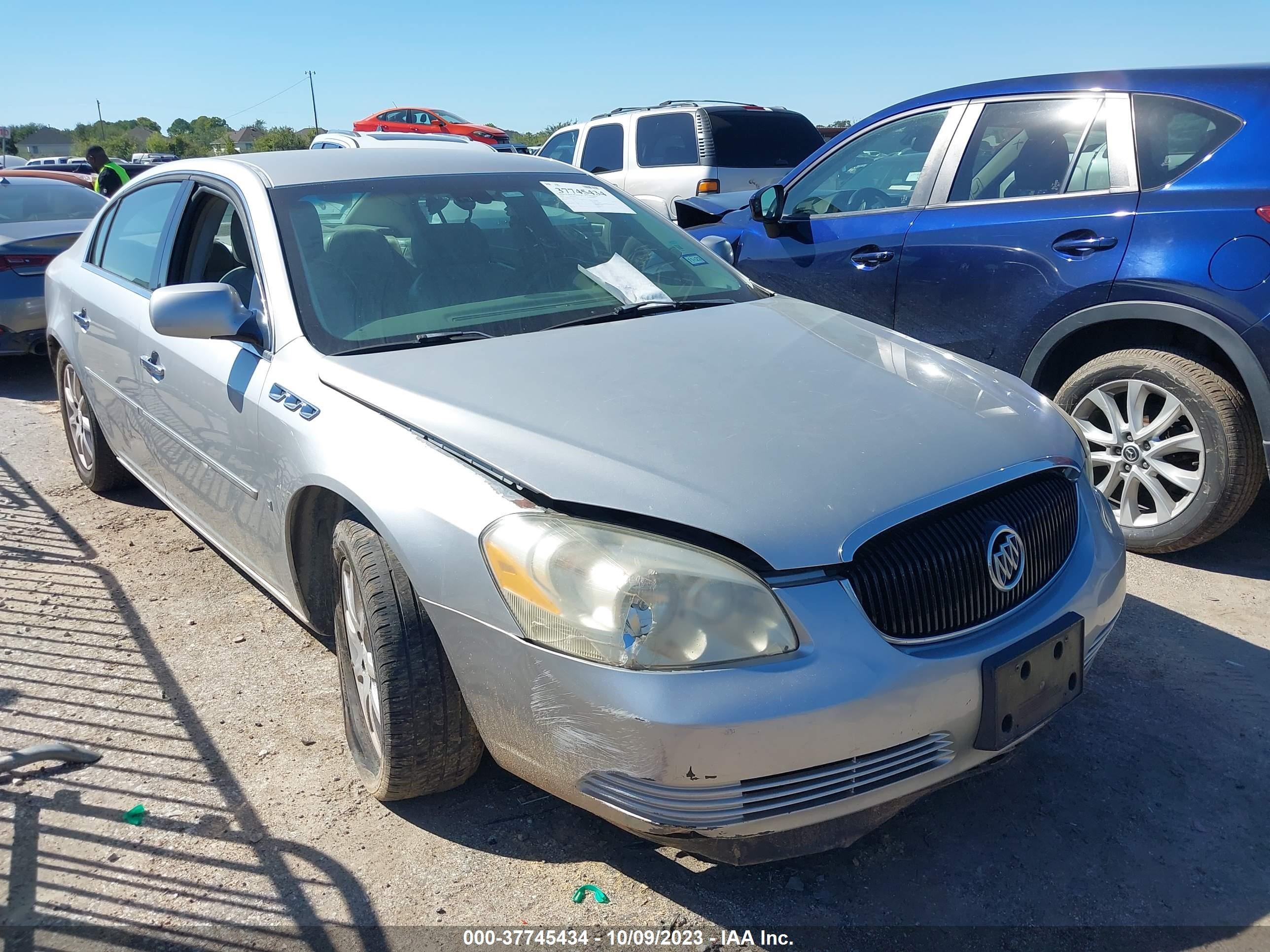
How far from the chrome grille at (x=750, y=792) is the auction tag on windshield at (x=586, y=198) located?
2.33m

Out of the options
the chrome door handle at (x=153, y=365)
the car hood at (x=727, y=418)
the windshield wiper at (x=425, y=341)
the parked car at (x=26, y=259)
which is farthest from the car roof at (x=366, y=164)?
the parked car at (x=26, y=259)

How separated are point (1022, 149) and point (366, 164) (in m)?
2.90

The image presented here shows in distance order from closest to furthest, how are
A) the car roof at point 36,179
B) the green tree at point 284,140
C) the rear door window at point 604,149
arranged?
the car roof at point 36,179
the rear door window at point 604,149
the green tree at point 284,140

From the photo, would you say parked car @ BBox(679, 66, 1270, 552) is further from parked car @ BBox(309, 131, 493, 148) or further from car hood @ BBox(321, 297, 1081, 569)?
parked car @ BBox(309, 131, 493, 148)

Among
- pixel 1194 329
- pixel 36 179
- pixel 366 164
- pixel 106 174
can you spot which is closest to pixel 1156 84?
pixel 1194 329

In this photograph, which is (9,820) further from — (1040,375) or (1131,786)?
(1040,375)

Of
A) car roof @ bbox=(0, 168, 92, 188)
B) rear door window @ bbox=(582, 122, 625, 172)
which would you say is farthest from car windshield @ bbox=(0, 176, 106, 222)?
rear door window @ bbox=(582, 122, 625, 172)

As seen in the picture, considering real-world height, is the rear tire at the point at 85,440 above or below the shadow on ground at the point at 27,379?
above

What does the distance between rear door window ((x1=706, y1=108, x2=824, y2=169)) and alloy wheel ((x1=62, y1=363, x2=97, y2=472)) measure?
23.1 feet

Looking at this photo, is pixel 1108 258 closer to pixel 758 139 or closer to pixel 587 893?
pixel 587 893

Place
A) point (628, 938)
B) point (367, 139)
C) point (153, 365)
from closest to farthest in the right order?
point (628, 938)
point (153, 365)
point (367, 139)

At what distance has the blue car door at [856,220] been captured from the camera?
5.05 meters

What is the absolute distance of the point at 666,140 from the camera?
11.2 m

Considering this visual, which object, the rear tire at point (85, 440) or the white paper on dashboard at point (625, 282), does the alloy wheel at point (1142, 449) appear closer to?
the white paper on dashboard at point (625, 282)
